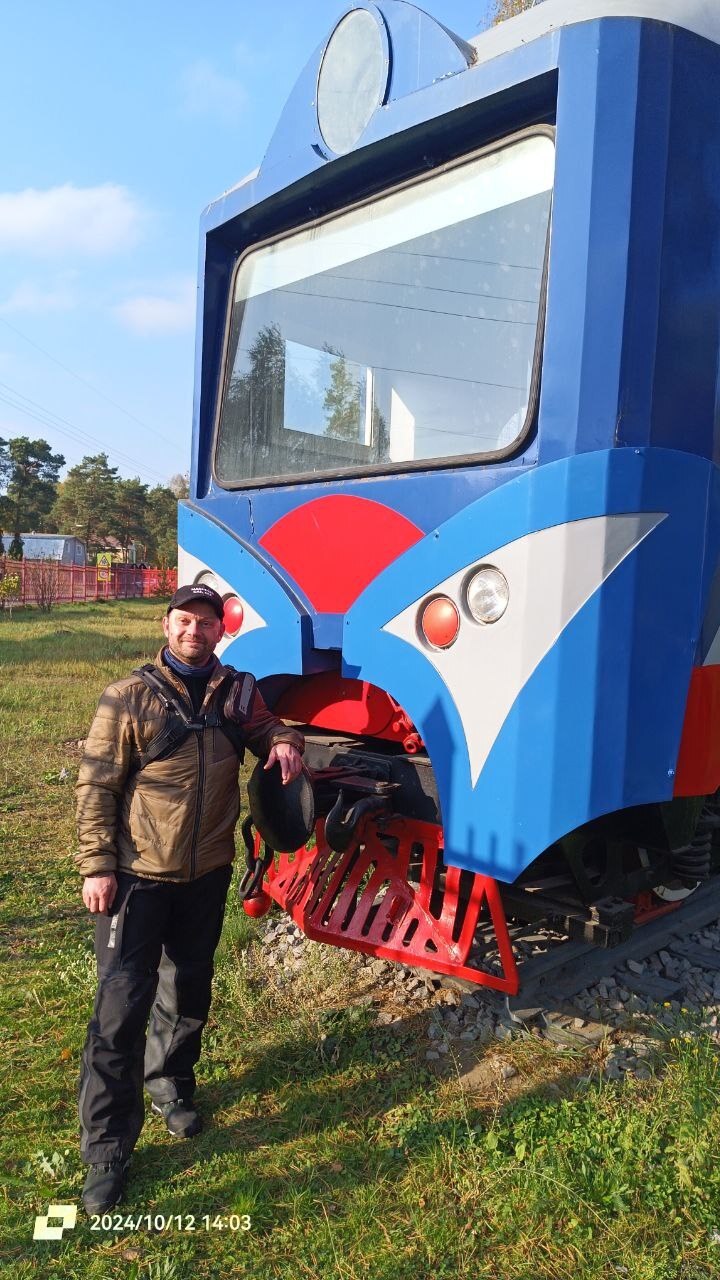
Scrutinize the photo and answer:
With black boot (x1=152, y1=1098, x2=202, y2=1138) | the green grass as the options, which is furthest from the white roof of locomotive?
black boot (x1=152, y1=1098, x2=202, y2=1138)

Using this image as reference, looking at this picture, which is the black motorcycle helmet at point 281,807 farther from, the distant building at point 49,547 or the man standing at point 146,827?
the distant building at point 49,547

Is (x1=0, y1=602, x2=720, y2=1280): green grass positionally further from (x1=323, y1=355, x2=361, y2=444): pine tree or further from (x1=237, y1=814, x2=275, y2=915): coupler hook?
(x1=323, y1=355, x2=361, y2=444): pine tree

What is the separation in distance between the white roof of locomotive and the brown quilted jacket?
6.80 ft

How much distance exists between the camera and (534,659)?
2.46 m

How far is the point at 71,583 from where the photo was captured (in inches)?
1425

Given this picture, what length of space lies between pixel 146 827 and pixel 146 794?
0.09m

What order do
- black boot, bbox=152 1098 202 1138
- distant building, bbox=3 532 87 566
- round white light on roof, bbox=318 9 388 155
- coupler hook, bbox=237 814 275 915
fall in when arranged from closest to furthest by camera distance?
black boot, bbox=152 1098 202 1138 < round white light on roof, bbox=318 9 388 155 < coupler hook, bbox=237 814 275 915 < distant building, bbox=3 532 87 566

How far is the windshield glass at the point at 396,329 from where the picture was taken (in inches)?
108

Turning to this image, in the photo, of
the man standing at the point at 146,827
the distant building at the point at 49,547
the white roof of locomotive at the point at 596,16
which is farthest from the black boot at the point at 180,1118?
the distant building at the point at 49,547

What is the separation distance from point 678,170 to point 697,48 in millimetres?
352

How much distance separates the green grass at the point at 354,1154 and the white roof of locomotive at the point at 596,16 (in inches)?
119

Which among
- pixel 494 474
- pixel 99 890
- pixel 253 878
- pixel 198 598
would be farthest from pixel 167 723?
pixel 494 474

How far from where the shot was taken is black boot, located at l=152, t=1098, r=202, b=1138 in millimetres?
2738

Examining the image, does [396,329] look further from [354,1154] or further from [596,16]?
[354,1154]
